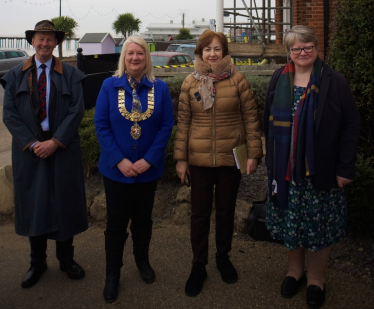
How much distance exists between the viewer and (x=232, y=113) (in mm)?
3707

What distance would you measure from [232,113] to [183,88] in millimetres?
414

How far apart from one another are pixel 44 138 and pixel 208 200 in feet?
4.44

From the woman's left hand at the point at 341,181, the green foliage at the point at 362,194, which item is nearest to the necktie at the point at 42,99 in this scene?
the woman's left hand at the point at 341,181

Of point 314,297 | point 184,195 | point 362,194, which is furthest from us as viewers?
point 184,195

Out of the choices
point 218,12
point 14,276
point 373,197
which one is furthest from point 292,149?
point 218,12

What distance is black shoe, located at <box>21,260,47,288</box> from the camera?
4.01 meters

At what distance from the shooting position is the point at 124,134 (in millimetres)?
3680

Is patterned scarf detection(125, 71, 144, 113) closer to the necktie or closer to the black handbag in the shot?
the necktie

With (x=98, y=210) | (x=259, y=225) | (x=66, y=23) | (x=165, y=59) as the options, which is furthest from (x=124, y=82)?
(x=66, y=23)

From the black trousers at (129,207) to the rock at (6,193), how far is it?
2337mm

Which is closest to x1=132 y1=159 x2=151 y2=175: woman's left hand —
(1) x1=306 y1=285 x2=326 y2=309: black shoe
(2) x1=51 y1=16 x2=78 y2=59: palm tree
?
(1) x1=306 y1=285 x2=326 y2=309: black shoe

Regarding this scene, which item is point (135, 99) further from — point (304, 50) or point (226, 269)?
point (226, 269)

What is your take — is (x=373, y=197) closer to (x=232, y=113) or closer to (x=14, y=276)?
(x=232, y=113)

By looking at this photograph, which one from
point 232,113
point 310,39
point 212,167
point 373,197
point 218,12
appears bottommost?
point 373,197
